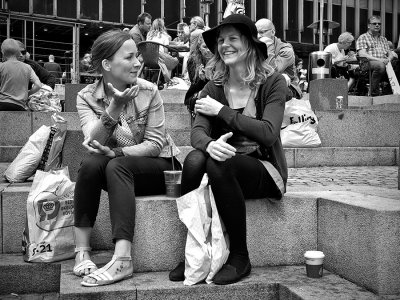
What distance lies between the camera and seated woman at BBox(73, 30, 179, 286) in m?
3.45

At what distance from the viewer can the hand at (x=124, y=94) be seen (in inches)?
142

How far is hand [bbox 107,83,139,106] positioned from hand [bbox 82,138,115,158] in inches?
11.4

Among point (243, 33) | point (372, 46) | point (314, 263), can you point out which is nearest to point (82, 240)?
point (314, 263)

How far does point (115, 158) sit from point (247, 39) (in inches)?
44.7

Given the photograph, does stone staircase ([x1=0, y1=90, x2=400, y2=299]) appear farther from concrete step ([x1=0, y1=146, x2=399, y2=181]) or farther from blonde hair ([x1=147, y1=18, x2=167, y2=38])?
blonde hair ([x1=147, y1=18, x2=167, y2=38])

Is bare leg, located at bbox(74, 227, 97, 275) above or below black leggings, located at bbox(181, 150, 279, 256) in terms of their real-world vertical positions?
below

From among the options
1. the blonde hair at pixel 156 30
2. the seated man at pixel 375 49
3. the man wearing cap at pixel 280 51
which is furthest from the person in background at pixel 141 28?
the seated man at pixel 375 49

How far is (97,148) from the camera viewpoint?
3678mm

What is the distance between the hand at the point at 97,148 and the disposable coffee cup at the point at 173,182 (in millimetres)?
376

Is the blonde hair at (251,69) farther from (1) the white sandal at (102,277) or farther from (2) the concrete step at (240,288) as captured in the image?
(1) the white sandal at (102,277)

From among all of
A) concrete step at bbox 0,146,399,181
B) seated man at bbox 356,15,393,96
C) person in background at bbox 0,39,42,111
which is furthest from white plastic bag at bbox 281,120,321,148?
seated man at bbox 356,15,393,96

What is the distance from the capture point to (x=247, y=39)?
3797 mm

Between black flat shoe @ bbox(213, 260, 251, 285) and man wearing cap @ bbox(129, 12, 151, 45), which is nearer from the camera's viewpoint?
black flat shoe @ bbox(213, 260, 251, 285)

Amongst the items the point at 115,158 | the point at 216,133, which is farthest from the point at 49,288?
the point at 216,133
